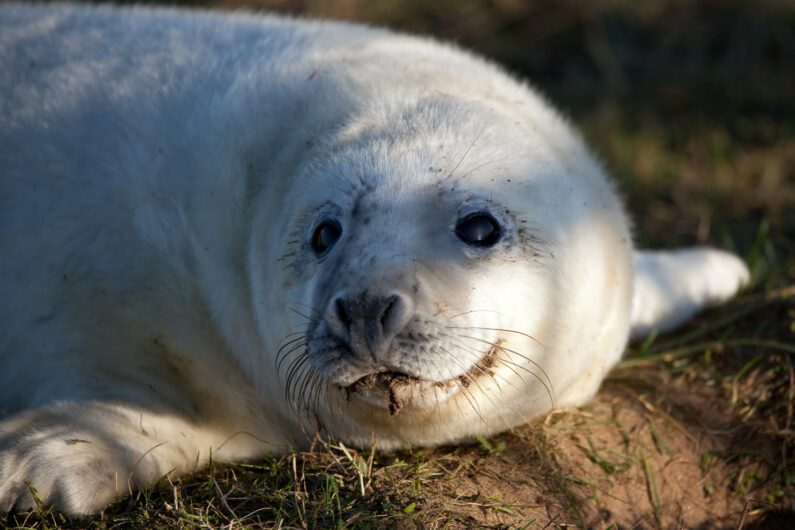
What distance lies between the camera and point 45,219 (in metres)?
3.06

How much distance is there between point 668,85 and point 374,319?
182 inches

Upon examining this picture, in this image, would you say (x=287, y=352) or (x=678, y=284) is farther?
(x=678, y=284)

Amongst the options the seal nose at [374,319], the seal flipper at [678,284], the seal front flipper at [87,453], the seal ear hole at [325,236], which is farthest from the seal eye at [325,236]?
the seal flipper at [678,284]

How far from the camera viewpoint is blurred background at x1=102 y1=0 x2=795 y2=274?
4957 mm

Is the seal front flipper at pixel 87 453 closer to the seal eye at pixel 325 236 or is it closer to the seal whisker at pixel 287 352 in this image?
the seal whisker at pixel 287 352

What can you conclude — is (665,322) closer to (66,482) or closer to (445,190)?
(445,190)

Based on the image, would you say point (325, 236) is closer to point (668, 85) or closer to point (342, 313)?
point (342, 313)

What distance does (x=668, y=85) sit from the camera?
6.33 meters

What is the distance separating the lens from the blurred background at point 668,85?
4957mm

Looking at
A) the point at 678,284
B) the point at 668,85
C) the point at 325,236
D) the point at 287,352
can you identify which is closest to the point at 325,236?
the point at 325,236

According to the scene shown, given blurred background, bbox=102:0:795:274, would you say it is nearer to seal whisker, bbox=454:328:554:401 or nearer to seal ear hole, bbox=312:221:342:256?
seal whisker, bbox=454:328:554:401

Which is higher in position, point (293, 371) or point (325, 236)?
point (325, 236)

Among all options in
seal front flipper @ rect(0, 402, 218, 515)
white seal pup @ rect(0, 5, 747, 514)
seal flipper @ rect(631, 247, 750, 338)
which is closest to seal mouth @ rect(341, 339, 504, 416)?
white seal pup @ rect(0, 5, 747, 514)

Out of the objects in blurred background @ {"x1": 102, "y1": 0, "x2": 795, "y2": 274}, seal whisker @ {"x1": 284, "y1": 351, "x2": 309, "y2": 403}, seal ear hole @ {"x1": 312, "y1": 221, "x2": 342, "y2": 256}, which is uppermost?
blurred background @ {"x1": 102, "y1": 0, "x2": 795, "y2": 274}
